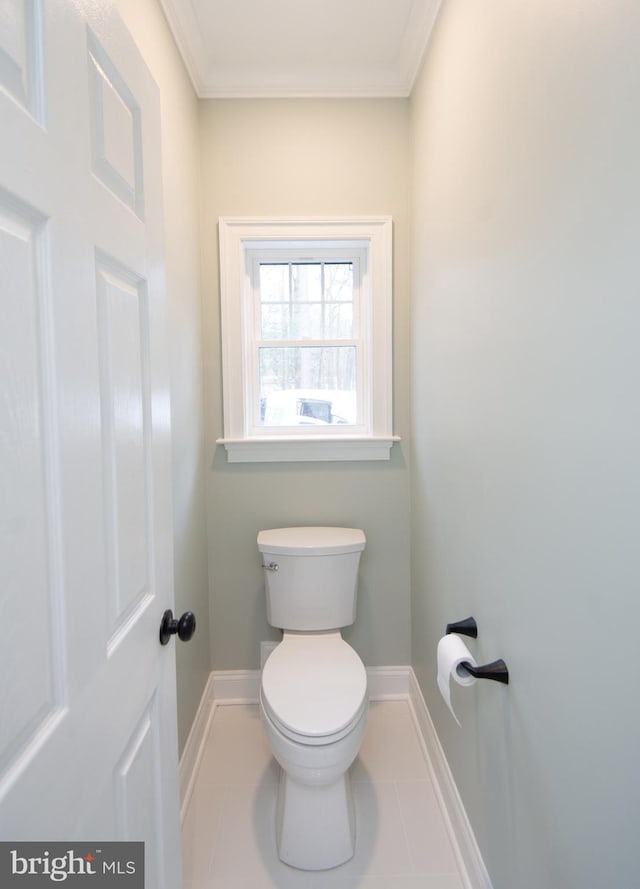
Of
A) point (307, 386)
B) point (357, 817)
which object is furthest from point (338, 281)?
point (357, 817)

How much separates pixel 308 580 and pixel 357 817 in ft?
2.50

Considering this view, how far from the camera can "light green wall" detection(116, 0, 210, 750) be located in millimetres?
1471

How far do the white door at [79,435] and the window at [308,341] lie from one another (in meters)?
1.06

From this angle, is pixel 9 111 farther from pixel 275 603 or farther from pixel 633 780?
pixel 275 603

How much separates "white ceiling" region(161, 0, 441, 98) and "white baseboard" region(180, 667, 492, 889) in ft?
7.92

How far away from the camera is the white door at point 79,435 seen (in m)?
0.49

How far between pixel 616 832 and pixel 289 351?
1842 millimetres

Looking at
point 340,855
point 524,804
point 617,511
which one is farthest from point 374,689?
point 617,511

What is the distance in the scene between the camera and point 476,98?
1165 millimetres

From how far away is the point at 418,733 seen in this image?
1857 millimetres

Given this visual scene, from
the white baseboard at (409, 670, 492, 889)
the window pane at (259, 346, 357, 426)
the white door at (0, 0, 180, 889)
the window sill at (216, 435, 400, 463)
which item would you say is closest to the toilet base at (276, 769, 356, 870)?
the white baseboard at (409, 670, 492, 889)

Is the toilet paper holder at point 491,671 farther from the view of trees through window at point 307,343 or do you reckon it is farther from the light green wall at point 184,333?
the view of trees through window at point 307,343

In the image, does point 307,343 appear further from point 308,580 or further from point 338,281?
point 308,580

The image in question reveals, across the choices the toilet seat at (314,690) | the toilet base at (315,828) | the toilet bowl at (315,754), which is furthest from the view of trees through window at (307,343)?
the toilet base at (315,828)
